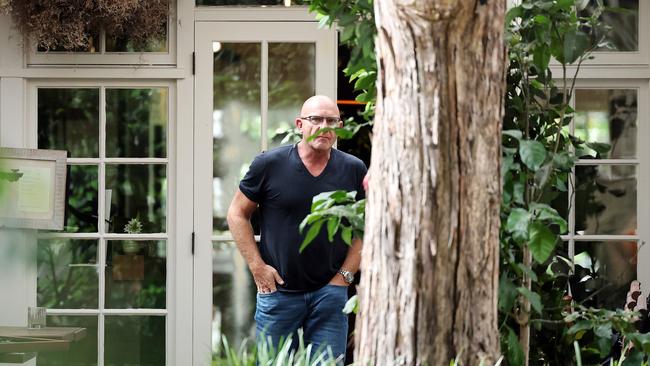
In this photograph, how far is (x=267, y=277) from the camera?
15.2 feet

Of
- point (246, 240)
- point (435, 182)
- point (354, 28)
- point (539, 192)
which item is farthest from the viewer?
point (246, 240)

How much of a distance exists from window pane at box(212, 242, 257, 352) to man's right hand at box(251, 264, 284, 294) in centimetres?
132

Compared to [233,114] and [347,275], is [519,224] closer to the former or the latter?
[347,275]

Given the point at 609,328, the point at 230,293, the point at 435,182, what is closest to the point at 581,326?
the point at 609,328

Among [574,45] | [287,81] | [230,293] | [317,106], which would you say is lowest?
[230,293]

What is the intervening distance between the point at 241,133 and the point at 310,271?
156cm

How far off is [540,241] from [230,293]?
10.1ft

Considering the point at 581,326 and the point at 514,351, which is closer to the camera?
the point at 514,351

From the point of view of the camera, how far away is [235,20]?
5.89 m

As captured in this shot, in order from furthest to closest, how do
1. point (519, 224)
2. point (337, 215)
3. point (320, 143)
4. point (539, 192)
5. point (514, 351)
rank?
point (320, 143), point (539, 192), point (514, 351), point (337, 215), point (519, 224)

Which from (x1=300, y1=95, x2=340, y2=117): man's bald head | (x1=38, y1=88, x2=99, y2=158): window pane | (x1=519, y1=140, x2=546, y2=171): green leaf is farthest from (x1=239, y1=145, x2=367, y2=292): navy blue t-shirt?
(x1=38, y1=88, x2=99, y2=158): window pane

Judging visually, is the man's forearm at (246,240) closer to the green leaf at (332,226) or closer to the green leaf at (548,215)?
the green leaf at (332,226)

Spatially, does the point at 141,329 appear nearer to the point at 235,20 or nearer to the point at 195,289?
the point at 195,289

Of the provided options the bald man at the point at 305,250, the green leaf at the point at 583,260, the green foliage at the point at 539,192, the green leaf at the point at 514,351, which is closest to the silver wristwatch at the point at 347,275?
the bald man at the point at 305,250
